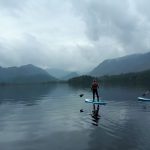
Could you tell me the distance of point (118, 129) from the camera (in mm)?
20812

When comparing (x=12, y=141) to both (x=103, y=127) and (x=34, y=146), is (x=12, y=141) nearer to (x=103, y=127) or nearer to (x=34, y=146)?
(x=34, y=146)

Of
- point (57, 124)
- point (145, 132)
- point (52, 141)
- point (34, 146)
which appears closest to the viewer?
point (34, 146)

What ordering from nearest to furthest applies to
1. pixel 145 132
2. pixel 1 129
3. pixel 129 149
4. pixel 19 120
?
pixel 129 149 → pixel 145 132 → pixel 1 129 → pixel 19 120

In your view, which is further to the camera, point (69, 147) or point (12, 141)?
point (12, 141)

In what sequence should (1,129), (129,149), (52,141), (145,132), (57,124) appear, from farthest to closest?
(57,124), (1,129), (145,132), (52,141), (129,149)

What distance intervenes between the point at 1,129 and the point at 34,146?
6.52 metres

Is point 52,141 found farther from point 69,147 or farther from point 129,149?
point 129,149

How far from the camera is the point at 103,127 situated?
21.8 m

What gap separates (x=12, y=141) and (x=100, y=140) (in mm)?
5117

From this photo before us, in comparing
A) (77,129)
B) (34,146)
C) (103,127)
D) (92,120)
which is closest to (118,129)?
(103,127)

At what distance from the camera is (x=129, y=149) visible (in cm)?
1553

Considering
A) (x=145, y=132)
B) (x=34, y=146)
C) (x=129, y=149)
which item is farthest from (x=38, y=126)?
(x=129, y=149)

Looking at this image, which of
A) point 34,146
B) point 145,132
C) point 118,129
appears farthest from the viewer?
point 118,129

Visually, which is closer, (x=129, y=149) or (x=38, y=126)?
(x=129, y=149)
